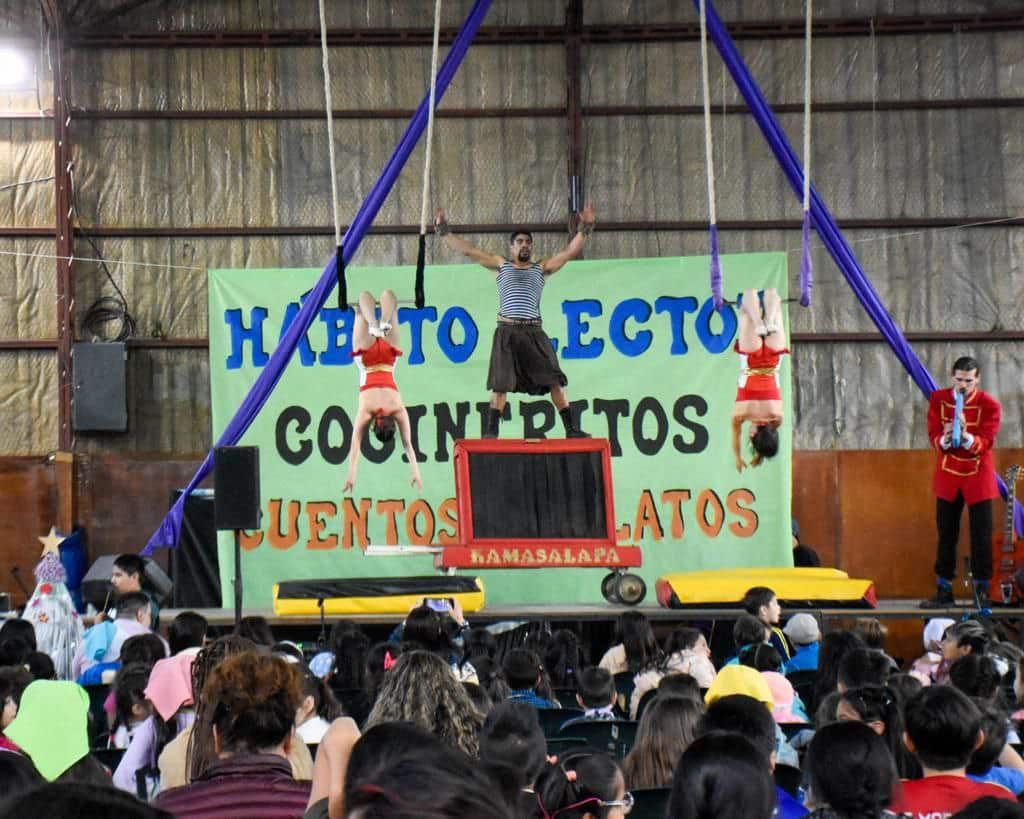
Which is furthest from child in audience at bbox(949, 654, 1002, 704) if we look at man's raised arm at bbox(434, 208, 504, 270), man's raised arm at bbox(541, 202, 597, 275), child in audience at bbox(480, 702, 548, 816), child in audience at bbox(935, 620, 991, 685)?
man's raised arm at bbox(434, 208, 504, 270)

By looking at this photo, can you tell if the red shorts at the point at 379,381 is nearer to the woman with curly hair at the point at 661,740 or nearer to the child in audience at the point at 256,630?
the child in audience at the point at 256,630

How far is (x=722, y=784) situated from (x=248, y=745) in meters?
0.91

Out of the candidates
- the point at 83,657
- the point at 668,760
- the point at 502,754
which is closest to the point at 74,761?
the point at 502,754

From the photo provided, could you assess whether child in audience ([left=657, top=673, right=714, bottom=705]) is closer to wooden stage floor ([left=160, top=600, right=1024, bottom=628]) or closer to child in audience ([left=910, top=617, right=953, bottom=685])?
child in audience ([left=910, top=617, right=953, bottom=685])

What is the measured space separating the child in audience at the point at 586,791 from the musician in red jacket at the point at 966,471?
7.37 metres

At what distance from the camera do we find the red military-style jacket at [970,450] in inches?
409

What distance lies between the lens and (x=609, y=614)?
35.8 ft

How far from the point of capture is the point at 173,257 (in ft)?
45.3

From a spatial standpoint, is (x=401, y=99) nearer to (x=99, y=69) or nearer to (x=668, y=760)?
(x=99, y=69)

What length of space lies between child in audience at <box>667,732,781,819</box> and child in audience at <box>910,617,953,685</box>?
12.9 ft

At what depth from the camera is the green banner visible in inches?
481

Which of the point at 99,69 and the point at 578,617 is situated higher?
the point at 99,69

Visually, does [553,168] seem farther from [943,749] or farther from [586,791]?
[586,791]

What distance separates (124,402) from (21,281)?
1.50 meters
